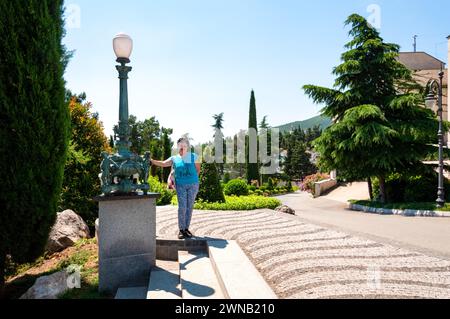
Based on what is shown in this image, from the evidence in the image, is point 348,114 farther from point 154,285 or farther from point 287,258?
point 154,285

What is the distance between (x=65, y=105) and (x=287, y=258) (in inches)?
185

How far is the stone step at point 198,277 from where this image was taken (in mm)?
3675

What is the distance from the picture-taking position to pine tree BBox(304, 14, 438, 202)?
1395 cm

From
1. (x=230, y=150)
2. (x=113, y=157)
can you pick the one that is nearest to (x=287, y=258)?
(x=113, y=157)

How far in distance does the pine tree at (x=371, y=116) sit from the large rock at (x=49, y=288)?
1344 cm

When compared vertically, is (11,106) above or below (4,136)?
above

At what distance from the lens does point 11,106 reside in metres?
4.36

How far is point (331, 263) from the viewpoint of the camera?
4.36 meters

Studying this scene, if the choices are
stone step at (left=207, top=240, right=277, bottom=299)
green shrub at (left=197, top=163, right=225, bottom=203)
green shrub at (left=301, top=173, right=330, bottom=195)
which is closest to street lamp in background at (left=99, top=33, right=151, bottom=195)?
stone step at (left=207, top=240, right=277, bottom=299)

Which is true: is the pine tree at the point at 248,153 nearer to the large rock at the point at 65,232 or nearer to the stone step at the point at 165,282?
the large rock at the point at 65,232

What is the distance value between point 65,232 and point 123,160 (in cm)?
344

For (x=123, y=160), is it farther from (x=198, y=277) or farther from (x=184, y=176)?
(x=198, y=277)

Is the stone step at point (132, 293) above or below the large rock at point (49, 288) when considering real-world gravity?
below

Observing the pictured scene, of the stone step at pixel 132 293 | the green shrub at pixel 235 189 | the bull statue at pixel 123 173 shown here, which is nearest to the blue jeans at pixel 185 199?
the bull statue at pixel 123 173
